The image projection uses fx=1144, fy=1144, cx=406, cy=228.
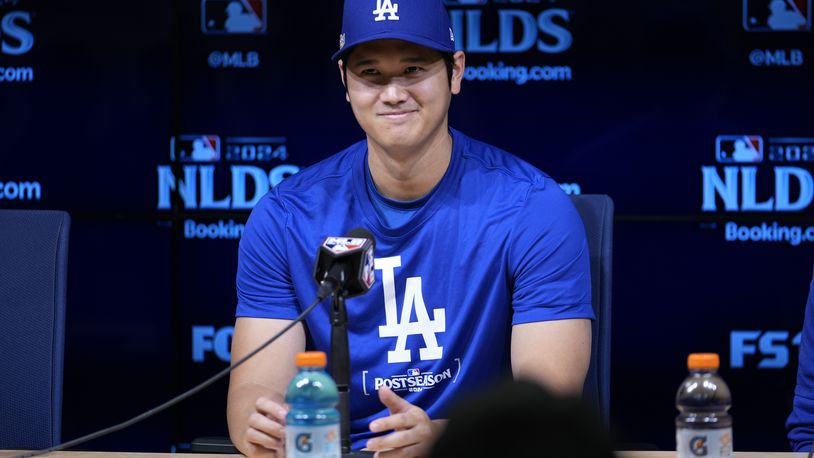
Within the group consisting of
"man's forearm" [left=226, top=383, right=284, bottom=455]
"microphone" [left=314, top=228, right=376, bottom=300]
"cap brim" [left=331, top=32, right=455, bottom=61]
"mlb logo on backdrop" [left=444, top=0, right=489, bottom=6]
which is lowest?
"man's forearm" [left=226, top=383, right=284, bottom=455]

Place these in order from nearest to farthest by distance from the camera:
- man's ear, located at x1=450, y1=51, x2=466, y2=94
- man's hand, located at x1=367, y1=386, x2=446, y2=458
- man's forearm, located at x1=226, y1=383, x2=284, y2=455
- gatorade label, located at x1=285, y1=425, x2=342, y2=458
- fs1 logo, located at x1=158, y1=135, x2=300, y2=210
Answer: gatorade label, located at x1=285, y1=425, x2=342, y2=458 → man's hand, located at x1=367, y1=386, x2=446, y2=458 → man's forearm, located at x1=226, y1=383, x2=284, y2=455 → man's ear, located at x1=450, y1=51, x2=466, y2=94 → fs1 logo, located at x1=158, y1=135, x2=300, y2=210

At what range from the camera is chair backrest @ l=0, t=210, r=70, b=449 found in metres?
2.29

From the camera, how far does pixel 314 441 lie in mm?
1524

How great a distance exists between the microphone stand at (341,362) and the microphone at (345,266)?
0.01m

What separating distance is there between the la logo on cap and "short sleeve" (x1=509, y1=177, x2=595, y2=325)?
0.45 metres

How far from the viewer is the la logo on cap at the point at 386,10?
7.25 feet

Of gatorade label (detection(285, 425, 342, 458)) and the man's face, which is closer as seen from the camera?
gatorade label (detection(285, 425, 342, 458))

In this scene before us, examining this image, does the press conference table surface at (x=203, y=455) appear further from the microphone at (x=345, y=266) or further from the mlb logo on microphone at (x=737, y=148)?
the mlb logo on microphone at (x=737, y=148)

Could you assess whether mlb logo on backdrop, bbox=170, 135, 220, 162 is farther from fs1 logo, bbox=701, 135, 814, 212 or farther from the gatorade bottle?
the gatorade bottle

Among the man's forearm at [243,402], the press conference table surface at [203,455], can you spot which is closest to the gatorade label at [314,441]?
the press conference table surface at [203,455]

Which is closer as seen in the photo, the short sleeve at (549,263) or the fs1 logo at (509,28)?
the short sleeve at (549,263)

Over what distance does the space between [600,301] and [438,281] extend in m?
0.34

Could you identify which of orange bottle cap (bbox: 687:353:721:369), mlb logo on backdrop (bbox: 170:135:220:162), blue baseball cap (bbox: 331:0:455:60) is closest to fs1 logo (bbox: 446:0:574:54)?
mlb logo on backdrop (bbox: 170:135:220:162)

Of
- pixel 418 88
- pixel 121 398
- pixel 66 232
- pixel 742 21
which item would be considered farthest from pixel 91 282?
pixel 742 21
